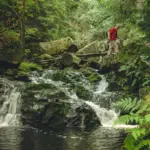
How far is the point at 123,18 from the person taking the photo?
15781mm

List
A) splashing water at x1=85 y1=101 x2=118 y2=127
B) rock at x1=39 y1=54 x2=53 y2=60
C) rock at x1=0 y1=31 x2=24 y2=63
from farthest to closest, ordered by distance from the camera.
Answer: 1. rock at x1=39 y1=54 x2=53 y2=60
2. rock at x1=0 y1=31 x2=24 y2=63
3. splashing water at x1=85 y1=101 x2=118 y2=127

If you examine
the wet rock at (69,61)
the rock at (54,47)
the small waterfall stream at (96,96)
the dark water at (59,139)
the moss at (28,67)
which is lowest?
the dark water at (59,139)

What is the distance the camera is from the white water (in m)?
11.1

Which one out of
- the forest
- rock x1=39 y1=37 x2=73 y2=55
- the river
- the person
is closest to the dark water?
the river

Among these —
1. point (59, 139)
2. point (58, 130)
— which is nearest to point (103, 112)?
point (58, 130)

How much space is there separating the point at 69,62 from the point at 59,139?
9.17m

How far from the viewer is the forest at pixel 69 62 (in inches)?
428

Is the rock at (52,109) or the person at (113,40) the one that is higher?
the person at (113,40)

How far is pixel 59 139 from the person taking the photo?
819 centimetres

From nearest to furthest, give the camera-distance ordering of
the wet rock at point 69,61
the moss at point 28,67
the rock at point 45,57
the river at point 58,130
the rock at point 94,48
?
the river at point 58,130 → the moss at point 28,67 → the wet rock at point 69,61 → the rock at point 45,57 → the rock at point 94,48

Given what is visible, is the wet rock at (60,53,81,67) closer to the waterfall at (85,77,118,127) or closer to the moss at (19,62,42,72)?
the moss at (19,62,42,72)

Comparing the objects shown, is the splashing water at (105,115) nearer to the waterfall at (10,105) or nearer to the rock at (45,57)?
the waterfall at (10,105)

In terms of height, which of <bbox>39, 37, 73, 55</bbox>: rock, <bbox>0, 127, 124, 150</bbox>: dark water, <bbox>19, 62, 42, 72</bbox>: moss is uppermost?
<bbox>39, 37, 73, 55</bbox>: rock

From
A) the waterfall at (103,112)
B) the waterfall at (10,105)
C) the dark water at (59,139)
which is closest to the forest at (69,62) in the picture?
the waterfall at (10,105)
